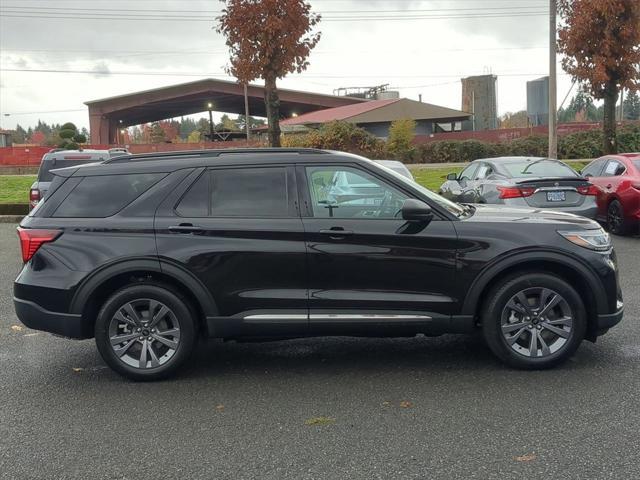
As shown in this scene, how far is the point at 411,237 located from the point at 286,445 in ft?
5.92

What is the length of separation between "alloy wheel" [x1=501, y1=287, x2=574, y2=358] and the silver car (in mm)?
5109

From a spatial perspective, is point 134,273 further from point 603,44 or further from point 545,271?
point 603,44

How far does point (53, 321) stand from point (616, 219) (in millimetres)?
9534

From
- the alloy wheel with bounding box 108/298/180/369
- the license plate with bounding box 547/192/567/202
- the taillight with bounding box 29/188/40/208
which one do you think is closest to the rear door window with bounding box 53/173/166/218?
the alloy wheel with bounding box 108/298/180/369

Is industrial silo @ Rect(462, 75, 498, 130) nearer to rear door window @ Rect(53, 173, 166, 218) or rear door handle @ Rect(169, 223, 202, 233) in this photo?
rear door window @ Rect(53, 173, 166, 218)

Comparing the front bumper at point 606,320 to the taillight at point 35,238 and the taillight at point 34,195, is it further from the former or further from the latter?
the taillight at point 34,195

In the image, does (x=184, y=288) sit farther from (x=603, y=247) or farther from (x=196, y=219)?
(x=603, y=247)

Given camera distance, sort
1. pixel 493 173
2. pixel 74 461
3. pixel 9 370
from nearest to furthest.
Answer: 1. pixel 74 461
2. pixel 9 370
3. pixel 493 173

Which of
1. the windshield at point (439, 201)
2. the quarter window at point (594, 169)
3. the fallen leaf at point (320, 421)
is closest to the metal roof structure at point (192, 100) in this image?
the quarter window at point (594, 169)

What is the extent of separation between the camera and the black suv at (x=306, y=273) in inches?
183

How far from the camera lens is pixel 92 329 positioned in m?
4.84

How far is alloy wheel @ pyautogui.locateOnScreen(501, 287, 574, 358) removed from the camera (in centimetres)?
471

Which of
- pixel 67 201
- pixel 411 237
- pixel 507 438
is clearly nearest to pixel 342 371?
pixel 411 237

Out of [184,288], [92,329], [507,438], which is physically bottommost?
[507,438]
